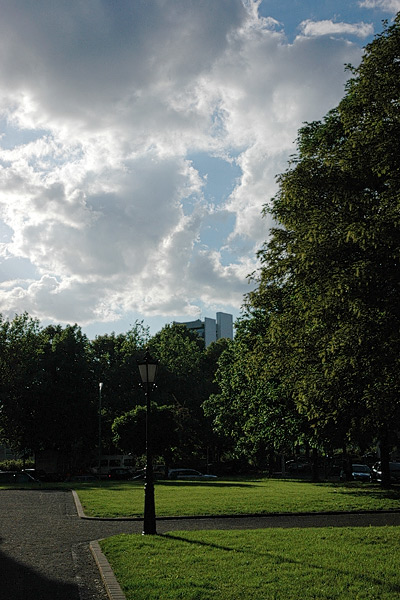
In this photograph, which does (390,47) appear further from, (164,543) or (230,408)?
(230,408)

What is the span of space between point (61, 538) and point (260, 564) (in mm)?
5889

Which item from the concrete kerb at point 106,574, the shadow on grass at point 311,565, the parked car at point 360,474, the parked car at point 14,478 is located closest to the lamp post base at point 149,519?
the shadow on grass at point 311,565

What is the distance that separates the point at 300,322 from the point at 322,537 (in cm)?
1054

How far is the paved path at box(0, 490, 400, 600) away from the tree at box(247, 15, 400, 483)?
472cm

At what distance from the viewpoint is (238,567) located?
371 inches

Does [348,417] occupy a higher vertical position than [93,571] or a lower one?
higher

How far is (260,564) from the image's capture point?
380 inches

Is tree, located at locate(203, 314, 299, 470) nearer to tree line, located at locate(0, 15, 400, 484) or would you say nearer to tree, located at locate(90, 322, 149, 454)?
tree line, located at locate(0, 15, 400, 484)

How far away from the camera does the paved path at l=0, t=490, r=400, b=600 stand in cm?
885

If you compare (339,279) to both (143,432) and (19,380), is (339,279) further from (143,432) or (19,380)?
(19,380)

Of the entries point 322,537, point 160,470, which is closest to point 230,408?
point 160,470

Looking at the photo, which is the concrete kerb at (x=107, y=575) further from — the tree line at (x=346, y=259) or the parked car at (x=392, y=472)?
the parked car at (x=392, y=472)

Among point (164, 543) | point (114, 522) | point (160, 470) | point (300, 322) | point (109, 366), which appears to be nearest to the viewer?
point (164, 543)

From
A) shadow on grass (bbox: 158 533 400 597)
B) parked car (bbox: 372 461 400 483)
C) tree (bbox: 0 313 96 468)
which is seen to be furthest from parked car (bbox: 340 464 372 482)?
shadow on grass (bbox: 158 533 400 597)
